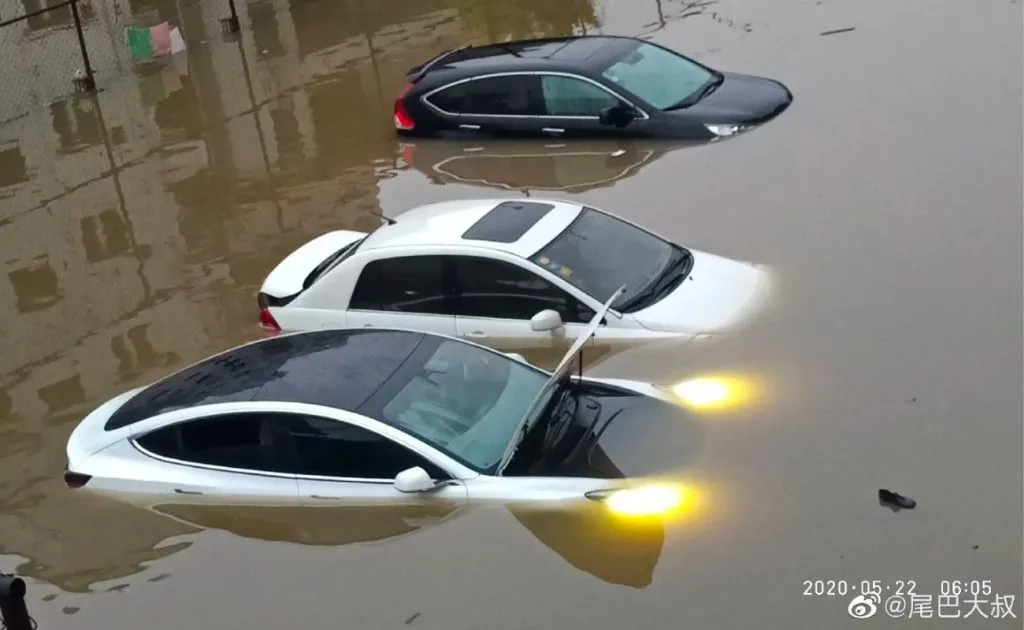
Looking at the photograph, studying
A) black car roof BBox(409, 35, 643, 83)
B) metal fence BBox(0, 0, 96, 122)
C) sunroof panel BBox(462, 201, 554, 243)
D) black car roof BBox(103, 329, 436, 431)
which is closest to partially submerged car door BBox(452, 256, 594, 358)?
sunroof panel BBox(462, 201, 554, 243)

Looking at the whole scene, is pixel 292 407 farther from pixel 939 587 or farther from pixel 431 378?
pixel 939 587

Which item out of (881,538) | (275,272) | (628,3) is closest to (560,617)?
(881,538)

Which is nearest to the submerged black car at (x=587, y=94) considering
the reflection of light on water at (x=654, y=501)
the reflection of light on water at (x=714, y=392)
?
the reflection of light on water at (x=714, y=392)

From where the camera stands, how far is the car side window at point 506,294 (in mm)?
9578

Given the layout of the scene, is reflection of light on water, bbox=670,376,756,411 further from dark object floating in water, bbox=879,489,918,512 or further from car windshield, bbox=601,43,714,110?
car windshield, bbox=601,43,714,110

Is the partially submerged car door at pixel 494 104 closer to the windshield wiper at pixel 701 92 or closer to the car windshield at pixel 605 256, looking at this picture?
the windshield wiper at pixel 701 92

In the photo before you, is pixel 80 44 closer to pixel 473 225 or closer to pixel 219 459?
pixel 473 225

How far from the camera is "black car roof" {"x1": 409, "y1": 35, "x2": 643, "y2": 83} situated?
49.1 feet

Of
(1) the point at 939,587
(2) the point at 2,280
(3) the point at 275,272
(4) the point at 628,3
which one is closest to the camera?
(1) the point at 939,587

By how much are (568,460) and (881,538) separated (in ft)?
6.09

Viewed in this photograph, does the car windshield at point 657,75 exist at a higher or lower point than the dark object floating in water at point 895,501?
higher

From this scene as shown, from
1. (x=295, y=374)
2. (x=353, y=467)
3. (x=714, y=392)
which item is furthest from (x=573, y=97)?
(x=353, y=467)

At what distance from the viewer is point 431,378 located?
313 inches

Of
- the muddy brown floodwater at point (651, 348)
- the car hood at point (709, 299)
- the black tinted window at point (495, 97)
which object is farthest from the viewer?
the black tinted window at point (495, 97)
